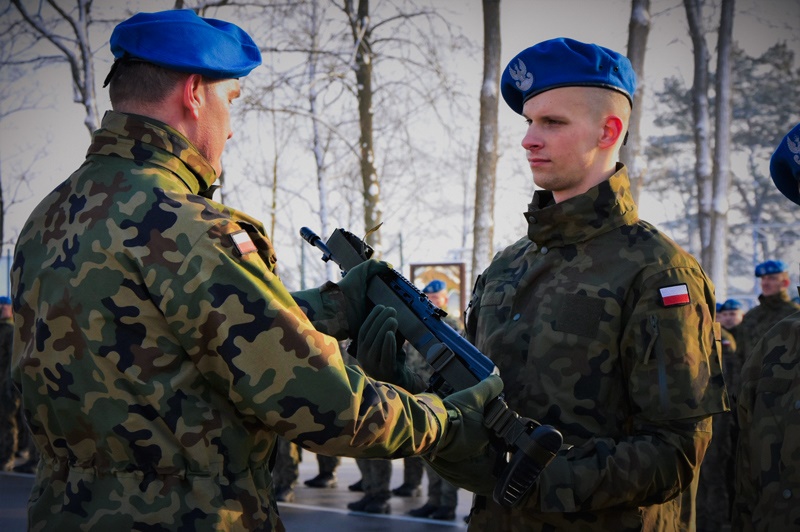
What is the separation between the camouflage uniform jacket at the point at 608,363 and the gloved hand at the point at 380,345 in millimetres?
437

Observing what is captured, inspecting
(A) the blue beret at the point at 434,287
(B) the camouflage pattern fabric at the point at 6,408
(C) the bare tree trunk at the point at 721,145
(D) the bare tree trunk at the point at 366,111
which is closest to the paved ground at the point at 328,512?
(B) the camouflage pattern fabric at the point at 6,408

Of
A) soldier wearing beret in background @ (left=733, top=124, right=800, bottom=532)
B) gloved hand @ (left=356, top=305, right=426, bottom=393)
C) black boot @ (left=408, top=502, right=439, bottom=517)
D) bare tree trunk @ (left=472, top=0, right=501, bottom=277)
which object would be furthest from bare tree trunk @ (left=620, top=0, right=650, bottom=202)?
gloved hand @ (left=356, top=305, right=426, bottom=393)

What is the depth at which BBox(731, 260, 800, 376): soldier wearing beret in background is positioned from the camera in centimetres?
1036

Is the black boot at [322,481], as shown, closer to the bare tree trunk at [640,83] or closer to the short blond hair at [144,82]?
the bare tree trunk at [640,83]

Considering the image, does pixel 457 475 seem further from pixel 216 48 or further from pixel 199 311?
pixel 216 48

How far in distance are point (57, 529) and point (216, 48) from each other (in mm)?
1154

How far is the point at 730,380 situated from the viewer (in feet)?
31.3

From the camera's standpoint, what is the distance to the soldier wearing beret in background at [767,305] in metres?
10.4

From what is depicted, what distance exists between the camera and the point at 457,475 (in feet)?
8.91

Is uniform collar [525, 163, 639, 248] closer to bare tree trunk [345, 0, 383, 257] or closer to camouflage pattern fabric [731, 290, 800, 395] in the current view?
camouflage pattern fabric [731, 290, 800, 395]

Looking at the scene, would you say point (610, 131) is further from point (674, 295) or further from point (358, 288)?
point (358, 288)

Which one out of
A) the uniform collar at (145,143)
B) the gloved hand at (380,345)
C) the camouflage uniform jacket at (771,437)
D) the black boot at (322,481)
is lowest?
the black boot at (322,481)

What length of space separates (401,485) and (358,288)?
354 inches

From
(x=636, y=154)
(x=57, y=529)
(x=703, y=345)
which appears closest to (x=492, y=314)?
(x=703, y=345)
